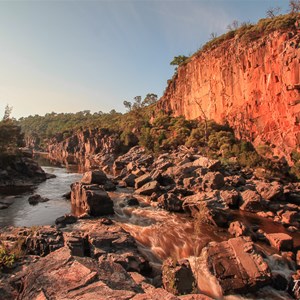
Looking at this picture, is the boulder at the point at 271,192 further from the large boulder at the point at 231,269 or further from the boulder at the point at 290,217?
the large boulder at the point at 231,269

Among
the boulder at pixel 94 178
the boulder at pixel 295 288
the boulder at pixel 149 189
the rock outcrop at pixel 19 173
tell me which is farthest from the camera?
the rock outcrop at pixel 19 173

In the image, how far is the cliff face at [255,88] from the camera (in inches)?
1115

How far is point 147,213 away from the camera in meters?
19.5

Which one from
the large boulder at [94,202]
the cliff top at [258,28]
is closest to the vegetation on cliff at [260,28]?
the cliff top at [258,28]

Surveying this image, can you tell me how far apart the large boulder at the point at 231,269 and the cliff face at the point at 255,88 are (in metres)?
20.3

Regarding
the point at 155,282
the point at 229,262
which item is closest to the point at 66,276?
the point at 155,282

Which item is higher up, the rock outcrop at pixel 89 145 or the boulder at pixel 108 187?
the rock outcrop at pixel 89 145

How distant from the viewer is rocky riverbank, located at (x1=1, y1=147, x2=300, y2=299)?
4.73 m

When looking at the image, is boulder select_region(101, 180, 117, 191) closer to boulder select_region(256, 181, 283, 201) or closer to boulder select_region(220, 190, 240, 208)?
boulder select_region(220, 190, 240, 208)

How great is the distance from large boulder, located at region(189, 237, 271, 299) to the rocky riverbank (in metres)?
0.04

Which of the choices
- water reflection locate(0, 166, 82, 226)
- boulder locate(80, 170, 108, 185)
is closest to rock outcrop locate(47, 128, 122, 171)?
boulder locate(80, 170, 108, 185)

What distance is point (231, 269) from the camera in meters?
10.8


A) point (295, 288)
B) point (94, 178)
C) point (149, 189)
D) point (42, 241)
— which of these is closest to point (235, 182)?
point (149, 189)

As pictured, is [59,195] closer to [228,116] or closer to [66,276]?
[66,276]
